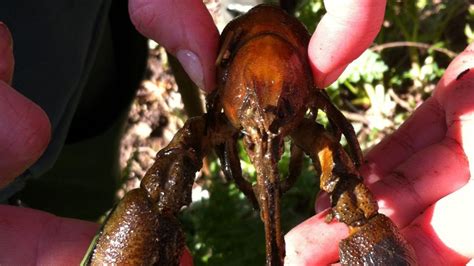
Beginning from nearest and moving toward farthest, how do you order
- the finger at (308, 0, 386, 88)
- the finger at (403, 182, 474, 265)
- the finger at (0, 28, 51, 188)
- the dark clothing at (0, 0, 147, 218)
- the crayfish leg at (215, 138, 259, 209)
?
the finger at (0, 28, 51, 188)
the finger at (308, 0, 386, 88)
the finger at (403, 182, 474, 265)
the crayfish leg at (215, 138, 259, 209)
the dark clothing at (0, 0, 147, 218)

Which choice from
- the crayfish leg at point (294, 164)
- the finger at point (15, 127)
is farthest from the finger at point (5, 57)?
the crayfish leg at point (294, 164)

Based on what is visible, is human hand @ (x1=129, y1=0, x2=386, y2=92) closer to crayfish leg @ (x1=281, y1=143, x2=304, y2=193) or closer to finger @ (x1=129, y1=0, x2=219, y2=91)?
finger @ (x1=129, y1=0, x2=219, y2=91)

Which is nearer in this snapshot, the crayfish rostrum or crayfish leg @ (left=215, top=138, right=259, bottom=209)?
the crayfish rostrum

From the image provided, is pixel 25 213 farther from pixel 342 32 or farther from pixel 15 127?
pixel 342 32

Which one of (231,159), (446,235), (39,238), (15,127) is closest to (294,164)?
(231,159)

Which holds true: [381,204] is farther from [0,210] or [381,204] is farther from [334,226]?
[0,210]

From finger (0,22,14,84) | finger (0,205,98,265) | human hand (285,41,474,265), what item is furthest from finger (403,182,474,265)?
finger (0,22,14,84)

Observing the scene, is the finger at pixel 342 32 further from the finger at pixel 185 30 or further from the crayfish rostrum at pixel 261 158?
the finger at pixel 185 30

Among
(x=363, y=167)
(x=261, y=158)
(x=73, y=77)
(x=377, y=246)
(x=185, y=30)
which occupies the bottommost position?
(x=363, y=167)
